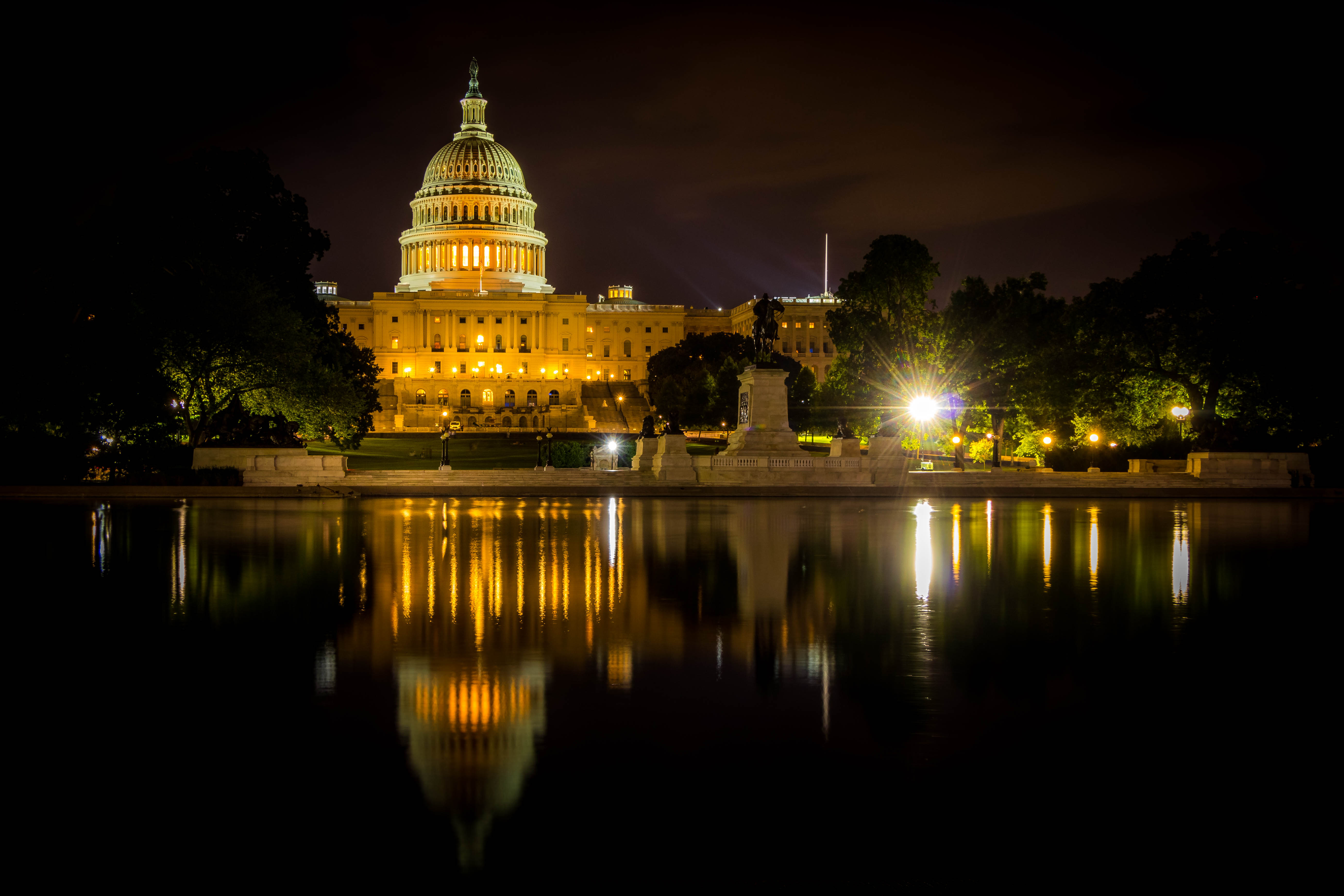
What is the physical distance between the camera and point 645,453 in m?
40.5

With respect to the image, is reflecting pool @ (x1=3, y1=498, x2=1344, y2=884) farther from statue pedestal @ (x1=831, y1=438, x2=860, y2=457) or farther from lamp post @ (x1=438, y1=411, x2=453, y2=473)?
statue pedestal @ (x1=831, y1=438, x2=860, y2=457)

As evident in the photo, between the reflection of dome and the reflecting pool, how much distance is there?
0.09 feet

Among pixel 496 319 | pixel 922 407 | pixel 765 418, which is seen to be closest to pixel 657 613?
pixel 765 418

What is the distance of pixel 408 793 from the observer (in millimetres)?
6184

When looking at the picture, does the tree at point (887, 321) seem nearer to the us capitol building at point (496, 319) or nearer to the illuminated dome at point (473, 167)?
the us capitol building at point (496, 319)

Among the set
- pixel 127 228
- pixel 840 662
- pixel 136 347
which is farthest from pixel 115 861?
pixel 127 228

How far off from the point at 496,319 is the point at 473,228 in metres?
14.1

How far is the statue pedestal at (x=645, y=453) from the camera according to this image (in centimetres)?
4019

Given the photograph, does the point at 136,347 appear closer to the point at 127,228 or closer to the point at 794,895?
the point at 127,228

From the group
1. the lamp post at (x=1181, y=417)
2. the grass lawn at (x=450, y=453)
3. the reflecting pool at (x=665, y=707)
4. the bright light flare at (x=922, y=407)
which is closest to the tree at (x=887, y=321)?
the bright light flare at (x=922, y=407)

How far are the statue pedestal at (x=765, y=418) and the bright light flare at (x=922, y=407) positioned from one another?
13.3 meters

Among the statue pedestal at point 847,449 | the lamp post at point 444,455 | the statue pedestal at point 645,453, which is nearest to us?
the lamp post at point 444,455

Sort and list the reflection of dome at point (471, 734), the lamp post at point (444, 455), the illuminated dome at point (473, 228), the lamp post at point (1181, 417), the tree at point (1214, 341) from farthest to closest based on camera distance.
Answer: the illuminated dome at point (473, 228), the lamp post at point (1181, 417), the tree at point (1214, 341), the lamp post at point (444, 455), the reflection of dome at point (471, 734)

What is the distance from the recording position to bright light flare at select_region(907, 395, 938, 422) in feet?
171
